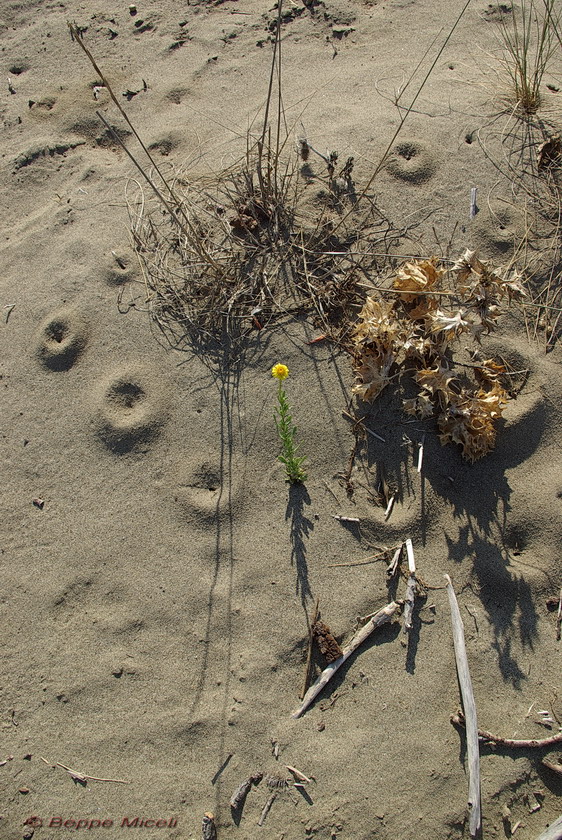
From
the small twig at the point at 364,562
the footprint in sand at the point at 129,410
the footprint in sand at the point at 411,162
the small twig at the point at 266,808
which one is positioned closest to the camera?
the small twig at the point at 266,808

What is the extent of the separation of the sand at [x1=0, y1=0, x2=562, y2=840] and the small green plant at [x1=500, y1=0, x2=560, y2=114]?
0.16 m

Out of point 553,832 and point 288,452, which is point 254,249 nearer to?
point 288,452

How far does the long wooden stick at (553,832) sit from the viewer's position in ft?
6.03

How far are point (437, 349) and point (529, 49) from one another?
8.58 feet

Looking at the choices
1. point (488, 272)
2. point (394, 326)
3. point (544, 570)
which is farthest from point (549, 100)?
point (544, 570)

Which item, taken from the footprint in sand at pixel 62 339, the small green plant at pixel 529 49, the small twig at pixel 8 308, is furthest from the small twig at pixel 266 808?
the small green plant at pixel 529 49

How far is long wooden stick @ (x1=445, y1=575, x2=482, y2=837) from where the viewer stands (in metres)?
1.94

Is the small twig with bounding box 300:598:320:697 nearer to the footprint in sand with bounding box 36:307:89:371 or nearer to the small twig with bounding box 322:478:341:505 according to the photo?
the small twig with bounding box 322:478:341:505

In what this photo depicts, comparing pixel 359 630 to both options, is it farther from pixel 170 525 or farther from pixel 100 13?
pixel 100 13

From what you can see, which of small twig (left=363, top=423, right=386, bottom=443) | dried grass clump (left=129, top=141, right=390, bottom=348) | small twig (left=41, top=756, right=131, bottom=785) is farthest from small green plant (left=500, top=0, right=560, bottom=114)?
small twig (left=41, top=756, right=131, bottom=785)

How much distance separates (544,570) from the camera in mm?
2326

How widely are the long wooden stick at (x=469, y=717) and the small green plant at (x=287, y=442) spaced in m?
0.74

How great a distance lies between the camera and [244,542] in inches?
95.7

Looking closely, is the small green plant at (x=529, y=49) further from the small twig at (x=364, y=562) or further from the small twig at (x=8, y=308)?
the small twig at (x=8, y=308)
